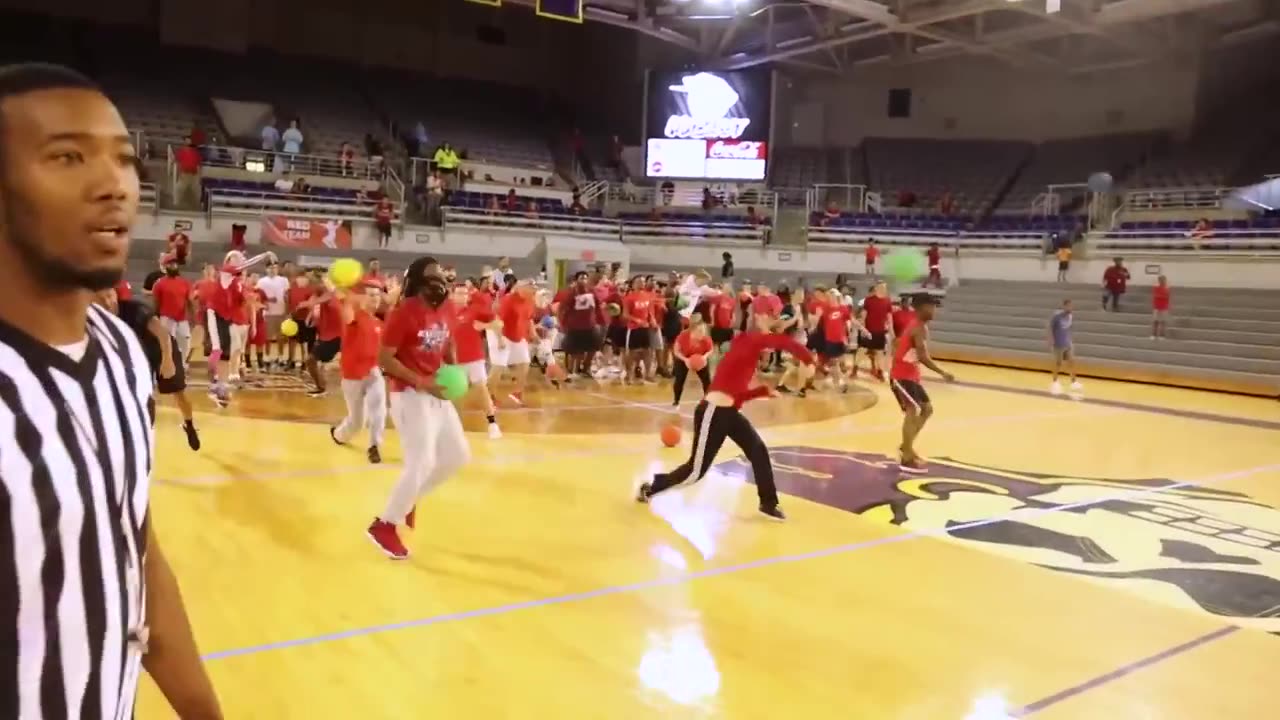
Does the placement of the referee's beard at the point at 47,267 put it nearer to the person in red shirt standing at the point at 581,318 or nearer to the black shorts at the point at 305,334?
the black shorts at the point at 305,334

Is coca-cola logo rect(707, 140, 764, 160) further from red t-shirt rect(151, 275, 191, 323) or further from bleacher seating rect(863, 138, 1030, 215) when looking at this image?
red t-shirt rect(151, 275, 191, 323)

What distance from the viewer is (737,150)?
103 feet

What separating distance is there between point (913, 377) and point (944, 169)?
85.1 feet

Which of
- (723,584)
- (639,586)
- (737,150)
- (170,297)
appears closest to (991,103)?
(737,150)

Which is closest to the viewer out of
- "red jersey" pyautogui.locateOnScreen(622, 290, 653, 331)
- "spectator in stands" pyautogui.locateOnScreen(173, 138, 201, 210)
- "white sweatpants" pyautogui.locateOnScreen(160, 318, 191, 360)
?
"white sweatpants" pyautogui.locateOnScreen(160, 318, 191, 360)

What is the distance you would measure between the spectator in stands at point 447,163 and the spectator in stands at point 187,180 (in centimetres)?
683

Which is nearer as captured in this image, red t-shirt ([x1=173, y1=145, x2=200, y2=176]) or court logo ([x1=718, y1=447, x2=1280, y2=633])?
court logo ([x1=718, y1=447, x2=1280, y2=633])

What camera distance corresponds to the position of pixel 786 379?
1681cm

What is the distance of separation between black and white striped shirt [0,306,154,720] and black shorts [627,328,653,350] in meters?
15.0

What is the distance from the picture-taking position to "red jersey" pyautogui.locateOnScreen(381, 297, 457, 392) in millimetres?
6141

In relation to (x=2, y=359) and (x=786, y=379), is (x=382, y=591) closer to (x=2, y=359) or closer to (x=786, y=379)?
(x=2, y=359)

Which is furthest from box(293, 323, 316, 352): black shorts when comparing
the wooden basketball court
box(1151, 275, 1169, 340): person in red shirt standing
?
box(1151, 275, 1169, 340): person in red shirt standing

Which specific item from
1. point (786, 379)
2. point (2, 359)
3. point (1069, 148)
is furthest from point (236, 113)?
point (2, 359)

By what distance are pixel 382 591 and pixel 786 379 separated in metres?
12.0
